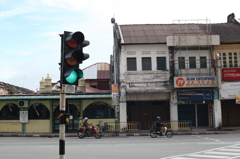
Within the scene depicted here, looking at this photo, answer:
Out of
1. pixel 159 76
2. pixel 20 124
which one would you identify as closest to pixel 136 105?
pixel 159 76

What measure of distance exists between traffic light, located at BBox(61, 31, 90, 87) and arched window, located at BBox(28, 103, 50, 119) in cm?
2327

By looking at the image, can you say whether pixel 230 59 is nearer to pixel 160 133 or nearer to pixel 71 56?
pixel 160 133

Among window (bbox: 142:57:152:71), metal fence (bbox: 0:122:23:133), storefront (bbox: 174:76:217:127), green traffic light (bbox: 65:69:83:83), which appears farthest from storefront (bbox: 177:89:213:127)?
green traffic light (bbox: 65:69:83:83)

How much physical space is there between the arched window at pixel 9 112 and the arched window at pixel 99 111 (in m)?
6.39

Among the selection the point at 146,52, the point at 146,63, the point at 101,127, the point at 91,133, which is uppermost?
the point at 146,52

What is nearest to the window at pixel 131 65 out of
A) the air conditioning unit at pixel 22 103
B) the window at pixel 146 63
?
the window at pixel 146 63

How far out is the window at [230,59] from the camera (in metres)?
27.1

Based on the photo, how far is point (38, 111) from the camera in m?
28.5

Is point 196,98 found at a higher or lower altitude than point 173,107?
higher

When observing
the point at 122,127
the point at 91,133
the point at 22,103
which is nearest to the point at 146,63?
the point at 122,127

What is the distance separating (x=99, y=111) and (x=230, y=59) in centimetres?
1251

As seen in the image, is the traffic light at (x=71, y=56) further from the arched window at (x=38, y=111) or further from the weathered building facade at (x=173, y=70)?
the arched window at (x=38, y=111)

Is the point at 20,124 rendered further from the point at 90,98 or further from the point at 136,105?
the point at 136,105

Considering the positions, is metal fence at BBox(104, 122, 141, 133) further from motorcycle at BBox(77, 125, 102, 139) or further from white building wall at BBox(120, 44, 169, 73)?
white building wall at BBox(120, 44, 169, 73)
